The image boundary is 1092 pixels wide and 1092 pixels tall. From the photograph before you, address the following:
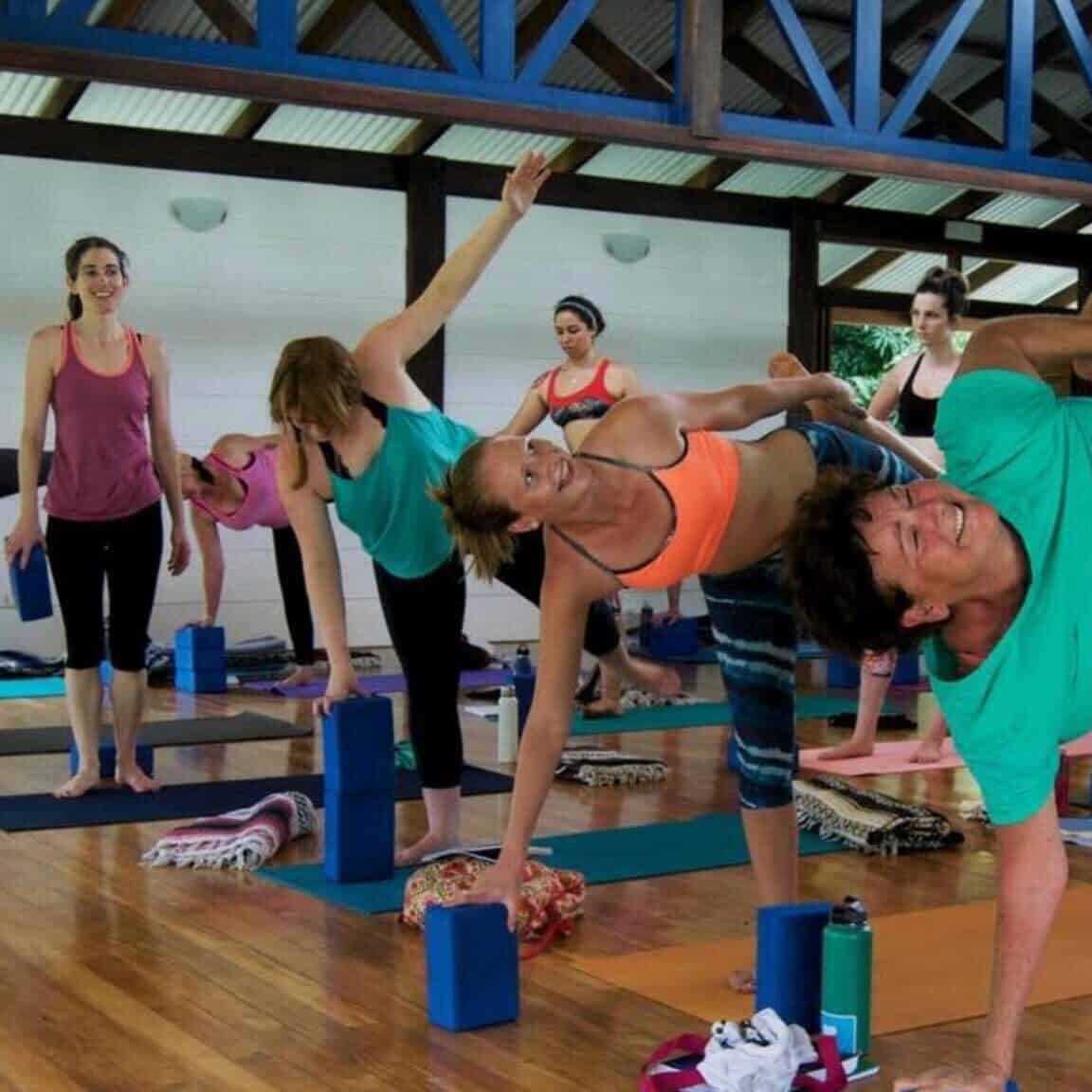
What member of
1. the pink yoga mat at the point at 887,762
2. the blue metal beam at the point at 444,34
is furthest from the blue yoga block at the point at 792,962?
the blue metal beam at the point at 444,34

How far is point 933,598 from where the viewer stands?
6.08 feet

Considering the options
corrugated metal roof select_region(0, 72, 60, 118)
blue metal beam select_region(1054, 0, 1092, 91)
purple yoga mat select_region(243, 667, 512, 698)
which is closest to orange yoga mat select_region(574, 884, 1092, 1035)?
purple yoga mat select_region(243, 667, 512, 698)

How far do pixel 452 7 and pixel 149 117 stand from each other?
159cm

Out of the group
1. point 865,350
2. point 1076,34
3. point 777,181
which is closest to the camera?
point 1076,34

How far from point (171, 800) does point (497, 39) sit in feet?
10.1

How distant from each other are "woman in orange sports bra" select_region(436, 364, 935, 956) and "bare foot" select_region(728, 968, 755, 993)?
50 cm

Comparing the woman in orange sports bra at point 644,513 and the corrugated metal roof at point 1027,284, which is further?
the corrugated metal roof at point 1027,284

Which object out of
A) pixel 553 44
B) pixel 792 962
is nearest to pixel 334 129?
pixel 553 44

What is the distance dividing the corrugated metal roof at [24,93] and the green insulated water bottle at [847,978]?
21.7 ft

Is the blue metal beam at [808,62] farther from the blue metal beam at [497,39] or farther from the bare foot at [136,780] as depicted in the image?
the bare foot at [136,780]

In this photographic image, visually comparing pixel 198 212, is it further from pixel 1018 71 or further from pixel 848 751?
pixel 848 751

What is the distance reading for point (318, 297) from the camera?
8906mm

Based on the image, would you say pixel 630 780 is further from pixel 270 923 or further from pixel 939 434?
pixel 939 434

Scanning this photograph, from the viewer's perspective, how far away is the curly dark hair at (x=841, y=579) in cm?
186
